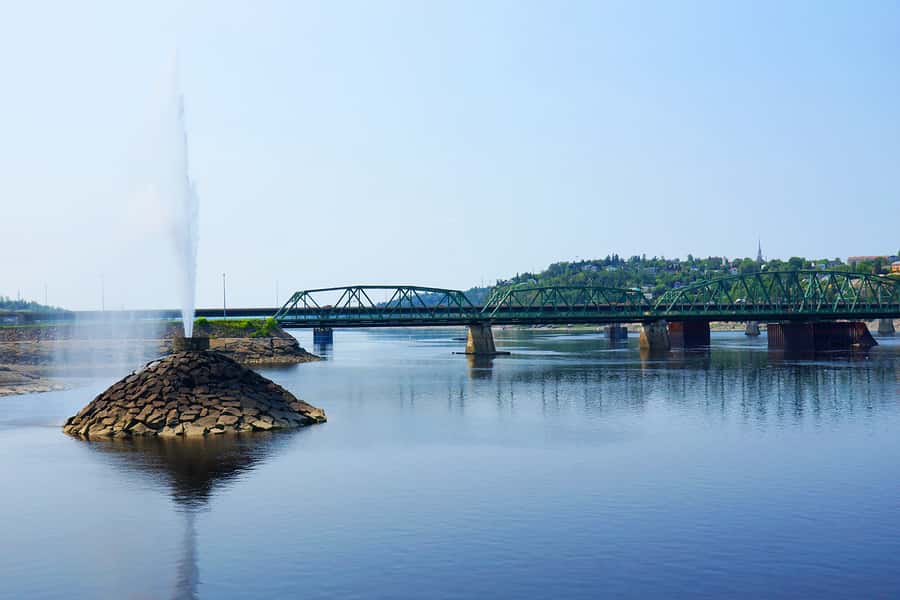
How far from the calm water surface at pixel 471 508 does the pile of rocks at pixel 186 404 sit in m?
2.58

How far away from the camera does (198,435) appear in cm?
5609

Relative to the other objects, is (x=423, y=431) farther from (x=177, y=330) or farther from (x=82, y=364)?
(x=177, y=330)

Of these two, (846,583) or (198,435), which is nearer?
(846,583)

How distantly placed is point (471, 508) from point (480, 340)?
5833 inches

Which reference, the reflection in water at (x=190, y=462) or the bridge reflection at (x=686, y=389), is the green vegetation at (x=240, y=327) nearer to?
the bridge reflection at (x=686, y=389)

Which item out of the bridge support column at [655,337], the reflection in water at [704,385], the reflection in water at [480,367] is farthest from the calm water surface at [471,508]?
the bridge support column at [655,337]

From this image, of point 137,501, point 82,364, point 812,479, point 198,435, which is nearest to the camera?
point 137,501

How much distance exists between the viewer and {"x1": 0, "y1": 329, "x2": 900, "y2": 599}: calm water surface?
27062mm

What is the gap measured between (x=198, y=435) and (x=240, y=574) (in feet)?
97.6

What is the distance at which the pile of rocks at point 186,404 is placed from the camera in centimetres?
5688

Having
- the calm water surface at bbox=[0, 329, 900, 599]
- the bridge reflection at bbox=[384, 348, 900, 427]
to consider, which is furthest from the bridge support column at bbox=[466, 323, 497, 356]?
the calm water surface at bbox=[0, 329, 900, 599]

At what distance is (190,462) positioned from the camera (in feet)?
155

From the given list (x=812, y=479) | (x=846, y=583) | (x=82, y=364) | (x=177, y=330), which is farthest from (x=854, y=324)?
(x=846, y=583)

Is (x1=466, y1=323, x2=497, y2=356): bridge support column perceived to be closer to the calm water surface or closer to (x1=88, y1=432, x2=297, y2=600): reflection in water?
the calm water surface
